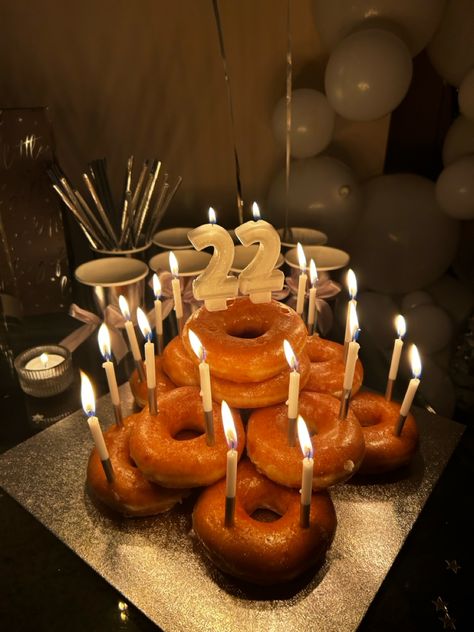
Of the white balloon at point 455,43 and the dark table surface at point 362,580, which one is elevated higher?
the white balloon at point 455,43

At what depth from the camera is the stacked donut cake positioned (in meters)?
0.93

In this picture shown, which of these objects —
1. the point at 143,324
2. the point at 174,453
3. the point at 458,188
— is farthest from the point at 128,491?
the point at 458,188

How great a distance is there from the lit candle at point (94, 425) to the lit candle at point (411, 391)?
2.06 ft

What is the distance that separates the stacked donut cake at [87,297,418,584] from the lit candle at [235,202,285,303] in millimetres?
64

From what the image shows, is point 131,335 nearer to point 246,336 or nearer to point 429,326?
point 246,336

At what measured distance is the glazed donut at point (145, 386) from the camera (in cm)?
124

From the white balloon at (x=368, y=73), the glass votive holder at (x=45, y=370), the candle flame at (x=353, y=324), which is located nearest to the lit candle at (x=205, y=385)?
the candle flame at (x=353, y=324)

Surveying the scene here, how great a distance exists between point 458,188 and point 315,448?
1.05 metres

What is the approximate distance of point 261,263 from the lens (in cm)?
113

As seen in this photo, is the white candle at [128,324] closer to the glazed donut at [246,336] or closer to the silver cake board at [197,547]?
the glazed donut at [246,336]

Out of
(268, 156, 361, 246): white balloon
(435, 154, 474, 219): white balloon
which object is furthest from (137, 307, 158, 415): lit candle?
(435, 154, 474, 219): white balloon

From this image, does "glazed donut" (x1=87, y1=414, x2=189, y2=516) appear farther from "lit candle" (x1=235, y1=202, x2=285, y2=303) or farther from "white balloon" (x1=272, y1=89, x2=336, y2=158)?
"white balloon" (x1=272, y1=89, x2=336, y2=158)

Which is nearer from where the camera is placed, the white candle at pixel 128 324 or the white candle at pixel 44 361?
the white candle at pixel 128 324

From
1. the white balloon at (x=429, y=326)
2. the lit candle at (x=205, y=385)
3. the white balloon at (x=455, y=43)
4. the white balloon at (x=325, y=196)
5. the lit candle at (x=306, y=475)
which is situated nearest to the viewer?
the lit candle at (x=306, y=475)
